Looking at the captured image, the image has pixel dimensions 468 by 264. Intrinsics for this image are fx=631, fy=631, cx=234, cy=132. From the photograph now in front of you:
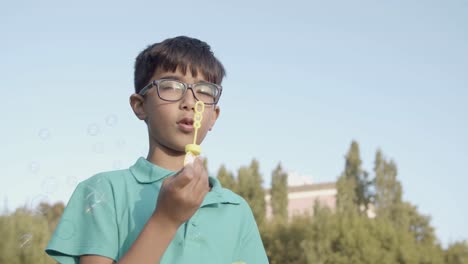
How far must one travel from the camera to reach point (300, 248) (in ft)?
85.6

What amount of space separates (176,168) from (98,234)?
15.5 inches

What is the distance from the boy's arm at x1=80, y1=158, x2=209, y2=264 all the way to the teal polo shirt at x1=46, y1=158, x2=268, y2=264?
0.20m

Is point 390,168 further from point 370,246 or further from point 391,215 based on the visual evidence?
point 370,246

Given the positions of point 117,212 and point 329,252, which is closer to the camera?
point 117,212

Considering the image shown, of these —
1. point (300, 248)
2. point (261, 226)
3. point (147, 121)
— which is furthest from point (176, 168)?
point (261, 226)

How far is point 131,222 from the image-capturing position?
6.39ft

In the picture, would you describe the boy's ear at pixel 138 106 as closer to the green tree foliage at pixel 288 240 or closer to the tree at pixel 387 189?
the green tree foliage at pixel 288 240

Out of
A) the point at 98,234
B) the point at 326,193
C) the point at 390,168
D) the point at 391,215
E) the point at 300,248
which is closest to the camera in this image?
the point at 98,234

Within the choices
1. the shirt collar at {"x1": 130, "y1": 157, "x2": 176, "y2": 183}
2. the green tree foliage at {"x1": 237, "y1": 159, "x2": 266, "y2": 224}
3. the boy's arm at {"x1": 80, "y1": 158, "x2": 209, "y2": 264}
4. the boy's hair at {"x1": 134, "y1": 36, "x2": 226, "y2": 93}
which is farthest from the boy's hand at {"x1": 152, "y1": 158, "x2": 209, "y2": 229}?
the green tree foliage at {"x1": 237, "y1": 159, "x2": 266, "y2": 224}

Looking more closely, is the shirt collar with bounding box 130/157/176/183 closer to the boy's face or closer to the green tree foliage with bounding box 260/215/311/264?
the boy's face

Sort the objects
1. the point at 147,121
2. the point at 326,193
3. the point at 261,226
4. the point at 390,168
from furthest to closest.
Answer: the point at 326,193, the point at 390,168, the point at 261,226, the point at 147,121

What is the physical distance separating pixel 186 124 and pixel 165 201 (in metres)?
0.48

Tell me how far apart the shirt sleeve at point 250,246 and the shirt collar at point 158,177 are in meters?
0.12

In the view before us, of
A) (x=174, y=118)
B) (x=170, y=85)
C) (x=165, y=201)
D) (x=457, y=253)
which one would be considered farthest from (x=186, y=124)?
(x=457, y=253)
